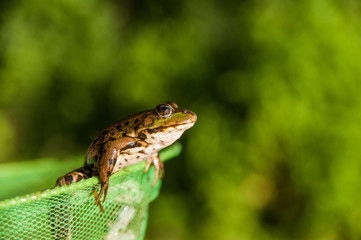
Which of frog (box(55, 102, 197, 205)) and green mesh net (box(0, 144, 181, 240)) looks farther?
frog (box(55, 102, 197, 205))

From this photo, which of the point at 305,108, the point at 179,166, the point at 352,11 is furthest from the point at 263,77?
the point at 179,166

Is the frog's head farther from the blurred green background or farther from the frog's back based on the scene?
the blurred green background

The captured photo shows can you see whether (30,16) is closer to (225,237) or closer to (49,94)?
(49,94)

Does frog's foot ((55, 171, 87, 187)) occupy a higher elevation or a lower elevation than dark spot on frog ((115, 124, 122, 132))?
lower

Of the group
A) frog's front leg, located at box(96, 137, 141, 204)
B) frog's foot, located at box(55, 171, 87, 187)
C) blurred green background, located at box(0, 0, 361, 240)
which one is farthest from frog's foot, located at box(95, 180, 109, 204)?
blurred green background, located at box(0, 0, 361, 240)

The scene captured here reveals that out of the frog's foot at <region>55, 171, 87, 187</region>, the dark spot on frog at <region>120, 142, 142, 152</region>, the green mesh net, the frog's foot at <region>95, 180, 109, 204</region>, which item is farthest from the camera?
the dark spot on frog at <region>120, 142, 142, 152</region>

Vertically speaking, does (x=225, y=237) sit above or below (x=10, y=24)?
below

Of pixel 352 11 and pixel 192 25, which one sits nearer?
pixel 352 11
